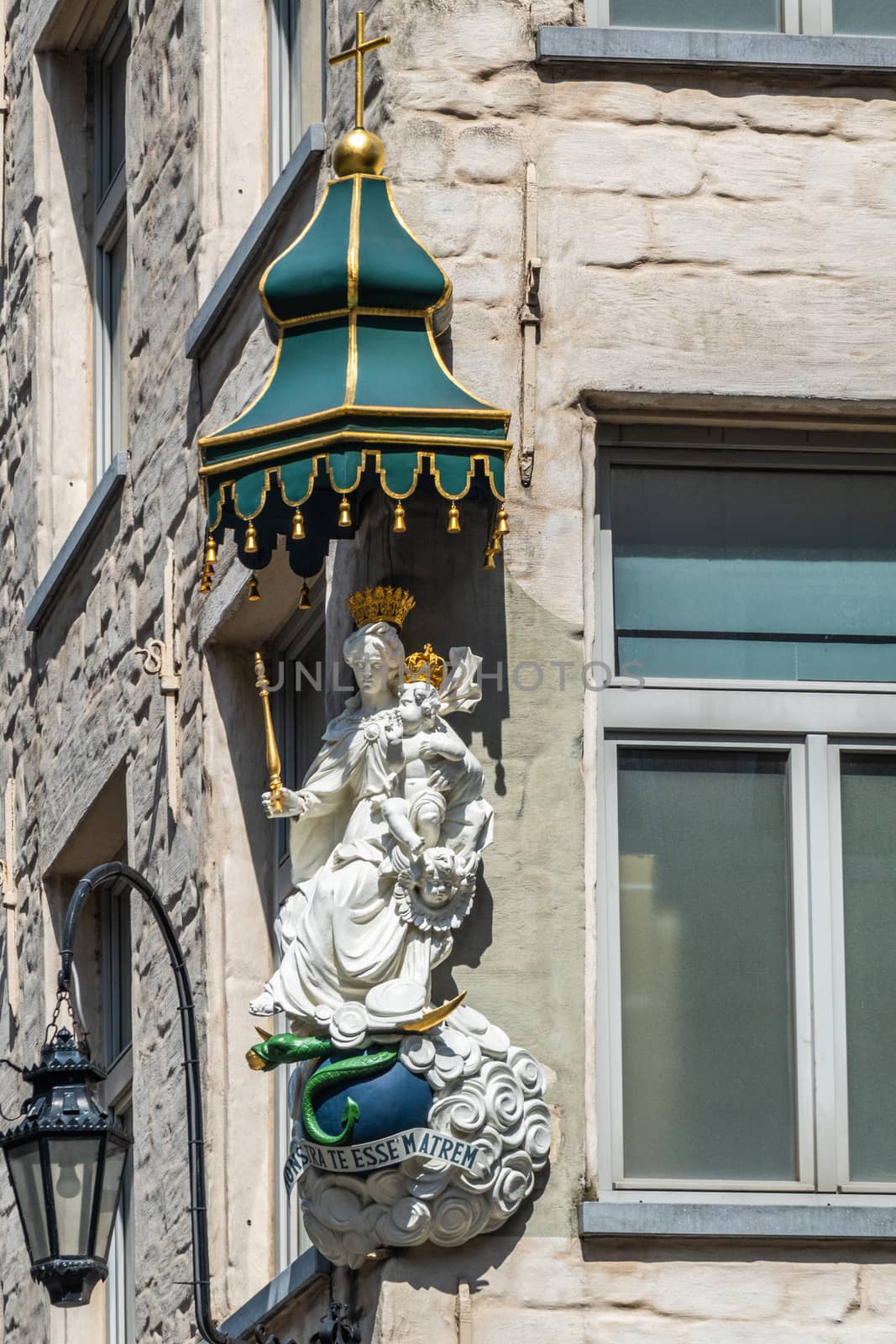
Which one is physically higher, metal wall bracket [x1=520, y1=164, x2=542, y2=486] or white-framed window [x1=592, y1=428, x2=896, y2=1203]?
metal wall bracket [x1=520, y1=164, x2=542, y2=486]

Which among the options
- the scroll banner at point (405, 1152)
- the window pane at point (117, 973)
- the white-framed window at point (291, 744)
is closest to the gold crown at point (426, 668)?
the white-framed window at point (291, 744)

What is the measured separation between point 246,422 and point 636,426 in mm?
1362

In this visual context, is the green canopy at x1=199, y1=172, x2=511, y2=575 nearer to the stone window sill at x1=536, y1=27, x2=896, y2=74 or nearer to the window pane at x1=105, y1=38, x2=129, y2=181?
the stone window sill at x1=536, y1=27, x2=896, y2=74

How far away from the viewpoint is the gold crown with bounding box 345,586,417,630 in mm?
11117

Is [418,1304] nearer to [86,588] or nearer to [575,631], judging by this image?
[575,631]

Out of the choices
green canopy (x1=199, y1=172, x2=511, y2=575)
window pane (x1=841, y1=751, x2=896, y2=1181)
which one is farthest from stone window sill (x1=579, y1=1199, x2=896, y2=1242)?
green canopy (x1=199, y1=172, x2=511, y2=575)

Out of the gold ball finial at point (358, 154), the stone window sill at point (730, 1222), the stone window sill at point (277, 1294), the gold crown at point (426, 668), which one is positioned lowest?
the stone window sill at point (277, 1294)

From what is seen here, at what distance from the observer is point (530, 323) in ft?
37.7

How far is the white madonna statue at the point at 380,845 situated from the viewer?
10742 millimetres

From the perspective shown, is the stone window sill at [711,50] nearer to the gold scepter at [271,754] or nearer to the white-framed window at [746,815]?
the white-framed window at [746,815]

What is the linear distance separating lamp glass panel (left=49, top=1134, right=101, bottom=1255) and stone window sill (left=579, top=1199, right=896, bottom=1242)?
149 centimetres

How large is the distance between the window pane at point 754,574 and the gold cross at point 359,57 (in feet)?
4.62

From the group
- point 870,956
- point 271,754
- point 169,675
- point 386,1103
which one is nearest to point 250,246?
point 169,675

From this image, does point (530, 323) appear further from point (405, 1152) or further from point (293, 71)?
point (405, 1152)
